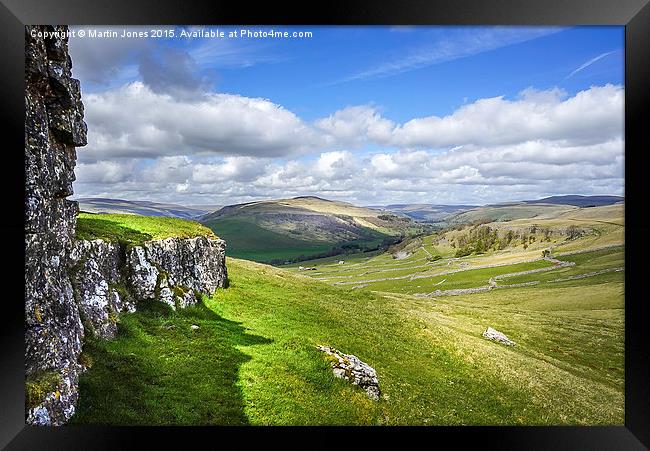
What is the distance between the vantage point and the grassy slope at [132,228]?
10500mm

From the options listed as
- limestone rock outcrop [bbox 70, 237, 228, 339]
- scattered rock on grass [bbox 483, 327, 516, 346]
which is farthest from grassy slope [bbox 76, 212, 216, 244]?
scattered rock on grass [bbox 483, 327, 516, 346]

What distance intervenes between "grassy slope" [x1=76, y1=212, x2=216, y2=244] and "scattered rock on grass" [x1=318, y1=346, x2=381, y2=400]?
7210 mm

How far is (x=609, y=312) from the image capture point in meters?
17.8

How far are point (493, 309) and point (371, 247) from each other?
50.3 m

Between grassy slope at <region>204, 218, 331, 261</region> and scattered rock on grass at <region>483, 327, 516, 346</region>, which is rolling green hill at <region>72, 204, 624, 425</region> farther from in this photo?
grassy slope at <region>204, 218, 331, 261</region>

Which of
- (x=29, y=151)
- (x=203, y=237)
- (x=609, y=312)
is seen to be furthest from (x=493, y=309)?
(x=29, y=151)

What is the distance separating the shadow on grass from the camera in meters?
8.30

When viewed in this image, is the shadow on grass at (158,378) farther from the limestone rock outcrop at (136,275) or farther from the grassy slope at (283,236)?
the grassy slope at (283,236)
